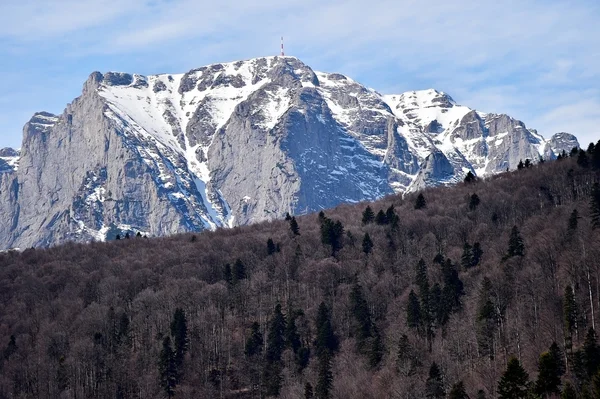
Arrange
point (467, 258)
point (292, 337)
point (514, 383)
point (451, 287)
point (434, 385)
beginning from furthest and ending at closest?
point (467, 258)
point (292, 337)
point (451, 287)
point (434, 385)
point (514, 383)

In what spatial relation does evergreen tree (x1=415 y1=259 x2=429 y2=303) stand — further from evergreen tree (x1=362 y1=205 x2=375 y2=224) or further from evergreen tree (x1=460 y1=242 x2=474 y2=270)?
evergreen tree (x1=362 y1=205 x2=375 y2=224)

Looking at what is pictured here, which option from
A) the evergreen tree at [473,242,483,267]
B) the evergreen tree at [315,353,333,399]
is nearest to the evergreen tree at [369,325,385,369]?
the evergreen tree at [315,353,333,399]

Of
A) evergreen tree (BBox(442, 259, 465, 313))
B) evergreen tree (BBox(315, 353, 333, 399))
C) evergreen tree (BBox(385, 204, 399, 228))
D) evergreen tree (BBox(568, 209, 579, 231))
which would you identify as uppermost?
evergreen tree (BBox(385, 204, 399, 228))

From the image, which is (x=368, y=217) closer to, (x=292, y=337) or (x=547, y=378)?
(x=292, y=337)

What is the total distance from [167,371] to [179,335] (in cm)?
829

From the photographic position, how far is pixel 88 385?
A: 140 metres

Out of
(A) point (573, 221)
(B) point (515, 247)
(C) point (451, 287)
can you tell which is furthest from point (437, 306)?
(A) point (573, 221)

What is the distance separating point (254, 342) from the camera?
471 feet

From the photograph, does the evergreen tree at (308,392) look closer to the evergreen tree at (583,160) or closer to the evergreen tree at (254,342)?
the evergreen tree at (254,342)

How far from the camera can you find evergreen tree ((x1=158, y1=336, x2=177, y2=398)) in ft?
449

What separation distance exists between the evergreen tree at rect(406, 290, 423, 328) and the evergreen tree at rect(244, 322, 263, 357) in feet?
66.6

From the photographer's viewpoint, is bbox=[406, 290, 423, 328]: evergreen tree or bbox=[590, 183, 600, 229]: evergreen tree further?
bbox=[590, 183, 600, 229]: evergreen tree

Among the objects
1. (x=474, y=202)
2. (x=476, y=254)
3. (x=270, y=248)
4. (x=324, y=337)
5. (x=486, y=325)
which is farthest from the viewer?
(x=270, y=248)

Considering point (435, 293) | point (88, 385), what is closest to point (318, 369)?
point (435, 293)
